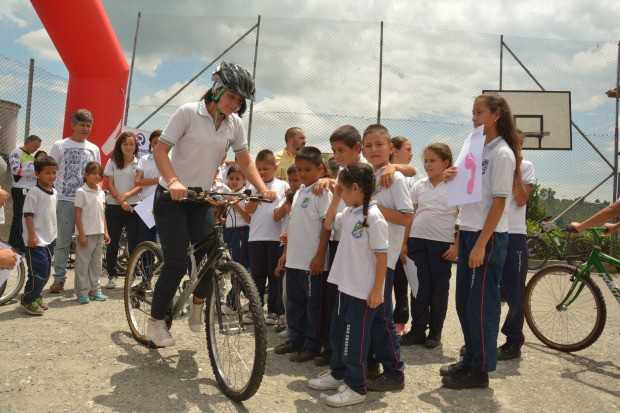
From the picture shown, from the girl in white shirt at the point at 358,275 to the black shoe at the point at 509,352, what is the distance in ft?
5.00

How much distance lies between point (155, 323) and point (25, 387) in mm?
821

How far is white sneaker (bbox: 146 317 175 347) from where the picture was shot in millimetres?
3375

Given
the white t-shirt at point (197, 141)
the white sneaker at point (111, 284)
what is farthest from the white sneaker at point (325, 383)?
the white sneaker at point (111, 284)

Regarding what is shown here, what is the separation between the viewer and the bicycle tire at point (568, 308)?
4184 millimetres

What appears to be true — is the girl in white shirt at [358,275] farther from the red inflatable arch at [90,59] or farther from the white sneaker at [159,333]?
the red inflatable arch at [90,59]

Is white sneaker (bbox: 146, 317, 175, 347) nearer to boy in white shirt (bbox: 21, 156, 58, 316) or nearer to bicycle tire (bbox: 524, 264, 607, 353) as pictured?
boy in white shirt (bbox: 21, 156, 58, 316)

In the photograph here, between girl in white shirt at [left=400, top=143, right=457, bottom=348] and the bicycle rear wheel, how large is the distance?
2127 mm

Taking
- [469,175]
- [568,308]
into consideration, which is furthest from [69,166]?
[568,308]

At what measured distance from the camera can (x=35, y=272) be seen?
4.69 m

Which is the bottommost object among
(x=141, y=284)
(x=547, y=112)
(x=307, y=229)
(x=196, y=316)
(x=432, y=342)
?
(x=432, y=342)

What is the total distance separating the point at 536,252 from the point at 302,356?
26.5 ft

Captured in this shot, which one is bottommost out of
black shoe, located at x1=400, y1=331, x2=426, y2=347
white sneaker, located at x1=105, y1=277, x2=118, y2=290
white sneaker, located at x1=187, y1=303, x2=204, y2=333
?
black shoe, located at x1=400, y1=331, x2=426, y2=347

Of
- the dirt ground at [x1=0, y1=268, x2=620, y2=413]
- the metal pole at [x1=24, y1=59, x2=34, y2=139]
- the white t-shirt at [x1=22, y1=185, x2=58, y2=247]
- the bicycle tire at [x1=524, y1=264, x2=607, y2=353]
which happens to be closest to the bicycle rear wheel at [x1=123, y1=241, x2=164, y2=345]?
the dirt ground at [x1=0, y1=268, x2=620, y2=413]

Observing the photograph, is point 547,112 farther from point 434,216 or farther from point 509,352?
point 509,352
